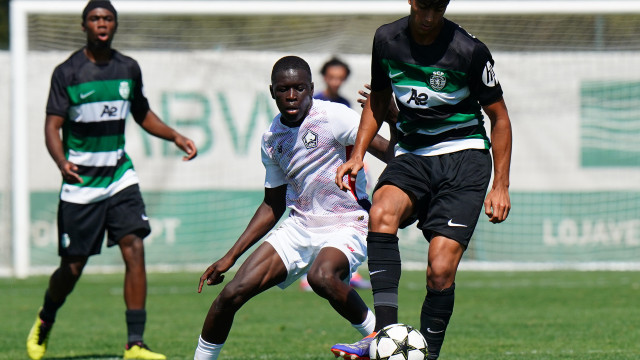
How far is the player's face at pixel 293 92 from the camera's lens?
5.98m

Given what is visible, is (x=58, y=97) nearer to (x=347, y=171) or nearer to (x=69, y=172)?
(x=69, y=172)

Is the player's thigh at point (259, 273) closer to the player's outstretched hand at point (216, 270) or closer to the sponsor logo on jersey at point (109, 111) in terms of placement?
the player's outstretched hand at point (216, 270)

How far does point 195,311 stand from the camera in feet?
34.6

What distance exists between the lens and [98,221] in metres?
7.74

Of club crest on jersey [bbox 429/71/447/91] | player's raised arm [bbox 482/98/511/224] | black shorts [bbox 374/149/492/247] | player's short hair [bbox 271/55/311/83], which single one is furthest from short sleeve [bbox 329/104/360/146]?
player's raised arm [bbox 482/98/511/224]

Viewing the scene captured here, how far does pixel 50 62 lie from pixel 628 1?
841 centimetres

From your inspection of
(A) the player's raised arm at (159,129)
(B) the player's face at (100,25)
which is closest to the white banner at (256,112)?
(A) the player's raised arm at (159,129)

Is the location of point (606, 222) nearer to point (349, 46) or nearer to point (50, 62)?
point (349, 46)

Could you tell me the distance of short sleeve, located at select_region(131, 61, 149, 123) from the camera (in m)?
7.83

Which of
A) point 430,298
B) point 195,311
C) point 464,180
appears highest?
point 464,180

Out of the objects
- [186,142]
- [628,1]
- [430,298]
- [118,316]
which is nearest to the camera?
[430,298]

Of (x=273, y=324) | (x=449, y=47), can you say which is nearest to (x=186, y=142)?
(x=273, y=324)

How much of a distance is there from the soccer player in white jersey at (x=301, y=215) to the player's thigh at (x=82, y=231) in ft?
6.12

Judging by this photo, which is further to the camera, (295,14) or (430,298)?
(295,14)
